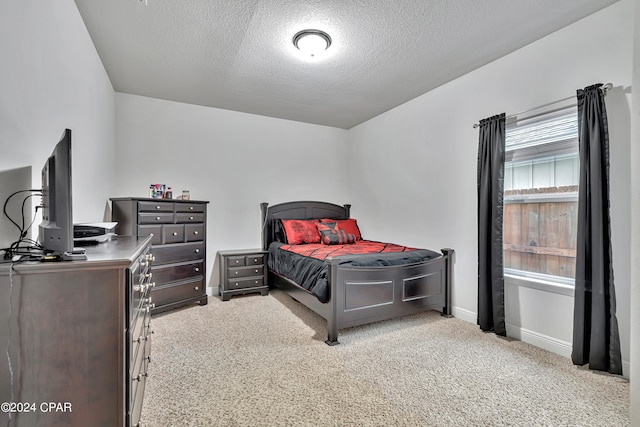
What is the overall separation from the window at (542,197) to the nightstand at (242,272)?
9.43 ft

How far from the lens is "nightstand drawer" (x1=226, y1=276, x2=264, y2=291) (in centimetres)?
Result: 386

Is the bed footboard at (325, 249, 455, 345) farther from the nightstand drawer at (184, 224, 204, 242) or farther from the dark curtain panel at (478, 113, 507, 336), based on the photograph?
the nightstand drawer at (184, 224, 204, 242)

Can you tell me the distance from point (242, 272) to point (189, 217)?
101 centimetres

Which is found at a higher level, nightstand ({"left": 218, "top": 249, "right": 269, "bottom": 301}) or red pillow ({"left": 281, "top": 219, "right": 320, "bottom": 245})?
red pillow ({"left": 281, "top": 219, "right": 320, "bottom": 245})

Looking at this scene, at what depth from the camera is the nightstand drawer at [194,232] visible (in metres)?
3.44

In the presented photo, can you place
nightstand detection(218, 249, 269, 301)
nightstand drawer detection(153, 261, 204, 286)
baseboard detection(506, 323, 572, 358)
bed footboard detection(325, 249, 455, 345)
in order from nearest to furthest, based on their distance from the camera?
1. baseboard detection(506, 323, 572, 358)
2. bed footboard detection(325, 249, 455, 345)
3. nightstand drawer detection(153, 261, 204, 286)
4. nightstand detection(218, 249, 269, 301)

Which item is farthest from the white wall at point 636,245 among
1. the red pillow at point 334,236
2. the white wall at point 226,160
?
the white wall at point 226,160

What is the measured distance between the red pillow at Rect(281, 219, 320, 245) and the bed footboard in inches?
59.8

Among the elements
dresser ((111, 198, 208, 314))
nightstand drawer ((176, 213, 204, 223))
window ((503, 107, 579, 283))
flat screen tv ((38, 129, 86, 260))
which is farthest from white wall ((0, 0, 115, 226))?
window ((503, 107, 579, 283))

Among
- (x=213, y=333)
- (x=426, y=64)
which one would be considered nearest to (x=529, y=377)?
(x=213, y=333)

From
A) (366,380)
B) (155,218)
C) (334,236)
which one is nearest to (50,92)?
(155,218)

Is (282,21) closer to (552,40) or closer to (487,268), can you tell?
(552,40)

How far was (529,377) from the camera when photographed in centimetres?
206

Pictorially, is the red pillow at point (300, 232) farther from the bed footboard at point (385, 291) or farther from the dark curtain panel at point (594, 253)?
the dark curtain panel at point (594, 253)
